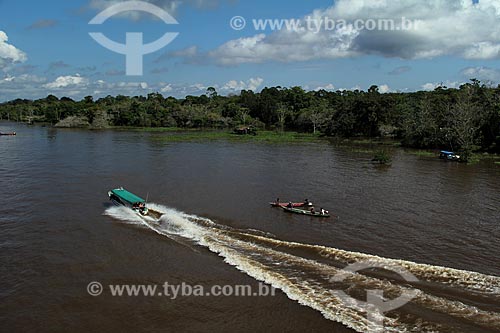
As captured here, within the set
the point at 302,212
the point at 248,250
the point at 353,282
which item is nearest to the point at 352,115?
the point at 302,212

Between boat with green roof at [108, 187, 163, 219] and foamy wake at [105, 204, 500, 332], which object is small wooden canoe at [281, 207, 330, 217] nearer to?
foamy wake at [105, 204, 500, 332]

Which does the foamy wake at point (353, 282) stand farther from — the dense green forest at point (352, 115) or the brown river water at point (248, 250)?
the dense green forest at point (352, 115)

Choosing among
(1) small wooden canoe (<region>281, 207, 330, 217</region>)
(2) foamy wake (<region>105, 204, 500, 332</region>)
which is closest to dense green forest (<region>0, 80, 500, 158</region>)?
(1) small wooden canoe (<region>281, 207, 330, 217</region>)

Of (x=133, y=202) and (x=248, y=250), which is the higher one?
(x=133, y=202)

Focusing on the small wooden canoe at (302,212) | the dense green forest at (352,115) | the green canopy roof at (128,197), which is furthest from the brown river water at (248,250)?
the dense green forest at (352,115)

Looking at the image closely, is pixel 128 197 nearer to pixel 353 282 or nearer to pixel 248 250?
pixel 248 250

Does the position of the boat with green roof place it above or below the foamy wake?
above
